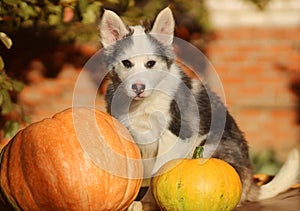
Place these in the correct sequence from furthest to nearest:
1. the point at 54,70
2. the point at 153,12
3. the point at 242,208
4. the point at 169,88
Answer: the point at 54,70 < the point at 153,12 < the point at 169,88 < the point at 242,208

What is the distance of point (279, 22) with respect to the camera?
7.99m

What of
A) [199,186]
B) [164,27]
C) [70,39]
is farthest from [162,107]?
[70,39]

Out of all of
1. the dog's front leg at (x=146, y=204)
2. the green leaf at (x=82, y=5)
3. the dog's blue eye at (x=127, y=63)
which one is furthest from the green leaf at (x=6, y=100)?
the dog's front leg at (x=146, y=204)

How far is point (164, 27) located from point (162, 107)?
0.52 metres

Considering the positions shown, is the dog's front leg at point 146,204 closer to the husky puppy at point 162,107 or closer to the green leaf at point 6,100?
the husky puppy at point 162,107

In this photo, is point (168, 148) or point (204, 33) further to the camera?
point (204, 33)

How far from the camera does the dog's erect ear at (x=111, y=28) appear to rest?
388cm

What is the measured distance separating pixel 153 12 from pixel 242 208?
2.87 m

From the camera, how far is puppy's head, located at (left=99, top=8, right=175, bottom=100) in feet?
12.5

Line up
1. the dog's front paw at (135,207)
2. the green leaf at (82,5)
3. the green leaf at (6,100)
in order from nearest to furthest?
1. the dog's front paw at (135,207)
2. the green leaf at (82,5)
3. the green leaf at (6,100)

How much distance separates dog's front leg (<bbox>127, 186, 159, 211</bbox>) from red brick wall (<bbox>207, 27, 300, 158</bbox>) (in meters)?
4.29

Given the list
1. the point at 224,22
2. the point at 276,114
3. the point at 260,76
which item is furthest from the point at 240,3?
the point at 276,114

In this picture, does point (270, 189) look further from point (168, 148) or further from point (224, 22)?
point (224, 22)

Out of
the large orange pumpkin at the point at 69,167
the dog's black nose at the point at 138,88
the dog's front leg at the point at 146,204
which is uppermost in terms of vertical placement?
the dog's black nose at the point at 138,88
